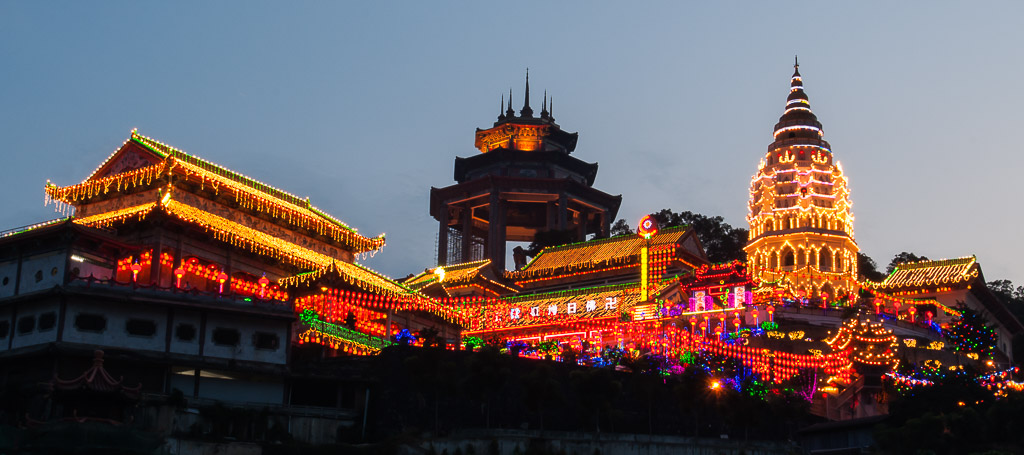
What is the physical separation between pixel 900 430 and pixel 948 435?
1.92 metres

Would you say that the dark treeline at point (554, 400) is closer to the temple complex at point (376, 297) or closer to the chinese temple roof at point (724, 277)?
the temple complex at point (376, 297)

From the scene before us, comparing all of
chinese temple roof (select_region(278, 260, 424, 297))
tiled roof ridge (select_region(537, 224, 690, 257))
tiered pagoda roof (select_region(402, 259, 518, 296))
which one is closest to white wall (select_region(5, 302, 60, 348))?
chinese temple roof (select_region(278, 260, 424, 297))

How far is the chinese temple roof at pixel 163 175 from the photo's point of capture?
2231 inches

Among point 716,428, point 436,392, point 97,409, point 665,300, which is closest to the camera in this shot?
point 97,409

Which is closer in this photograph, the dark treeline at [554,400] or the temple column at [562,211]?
the dark treeline at [554,400]

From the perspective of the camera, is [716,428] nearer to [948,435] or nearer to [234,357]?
[948,435]

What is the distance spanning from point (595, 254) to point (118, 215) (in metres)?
41.3

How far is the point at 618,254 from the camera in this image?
8638 centimetres

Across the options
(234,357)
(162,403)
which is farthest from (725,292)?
(162,403)

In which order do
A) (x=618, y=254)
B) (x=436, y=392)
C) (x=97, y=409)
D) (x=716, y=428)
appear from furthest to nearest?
(x=618, y=254), (x=716, y=428), (x=436, y=392), (x=97, y=409)

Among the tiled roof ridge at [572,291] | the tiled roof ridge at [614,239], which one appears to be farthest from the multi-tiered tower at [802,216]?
the tiled roof ridge at [572,291]

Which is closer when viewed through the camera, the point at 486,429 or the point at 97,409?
the point at 97,409

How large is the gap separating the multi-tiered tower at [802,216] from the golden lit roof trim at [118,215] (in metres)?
46.9

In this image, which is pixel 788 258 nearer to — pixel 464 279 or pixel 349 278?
pixel 464 279
